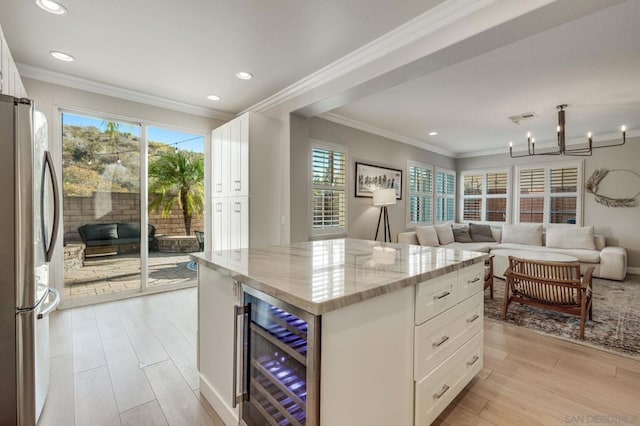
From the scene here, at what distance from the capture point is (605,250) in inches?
191

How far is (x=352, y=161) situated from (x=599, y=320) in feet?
11.7

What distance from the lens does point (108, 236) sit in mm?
3686

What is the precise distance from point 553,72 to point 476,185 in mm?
4652

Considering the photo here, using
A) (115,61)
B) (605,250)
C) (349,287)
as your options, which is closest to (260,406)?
(349,287)

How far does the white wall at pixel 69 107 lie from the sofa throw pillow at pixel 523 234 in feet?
21.1

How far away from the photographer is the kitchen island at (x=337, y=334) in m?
1.09

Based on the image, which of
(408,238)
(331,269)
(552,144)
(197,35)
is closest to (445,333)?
(331,269)

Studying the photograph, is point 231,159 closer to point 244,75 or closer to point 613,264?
point 244,75

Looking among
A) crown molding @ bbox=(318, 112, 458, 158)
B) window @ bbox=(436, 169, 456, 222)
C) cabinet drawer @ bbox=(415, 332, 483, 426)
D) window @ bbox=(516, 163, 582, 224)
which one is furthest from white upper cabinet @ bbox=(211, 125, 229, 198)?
window @ bbox=(516, 163, 582, 224)

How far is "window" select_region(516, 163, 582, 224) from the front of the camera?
5871 millimetres

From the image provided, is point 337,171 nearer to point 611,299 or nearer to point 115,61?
point 115,61

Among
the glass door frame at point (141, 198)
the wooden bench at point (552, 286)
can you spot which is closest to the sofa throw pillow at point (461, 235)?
the wooden bench at point (552, 286)

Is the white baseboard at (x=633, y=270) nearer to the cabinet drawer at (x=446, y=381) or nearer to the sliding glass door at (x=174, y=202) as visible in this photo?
the cabinet drawer at (x=446, y=381)

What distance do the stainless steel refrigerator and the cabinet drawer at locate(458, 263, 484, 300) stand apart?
2.26 metres
